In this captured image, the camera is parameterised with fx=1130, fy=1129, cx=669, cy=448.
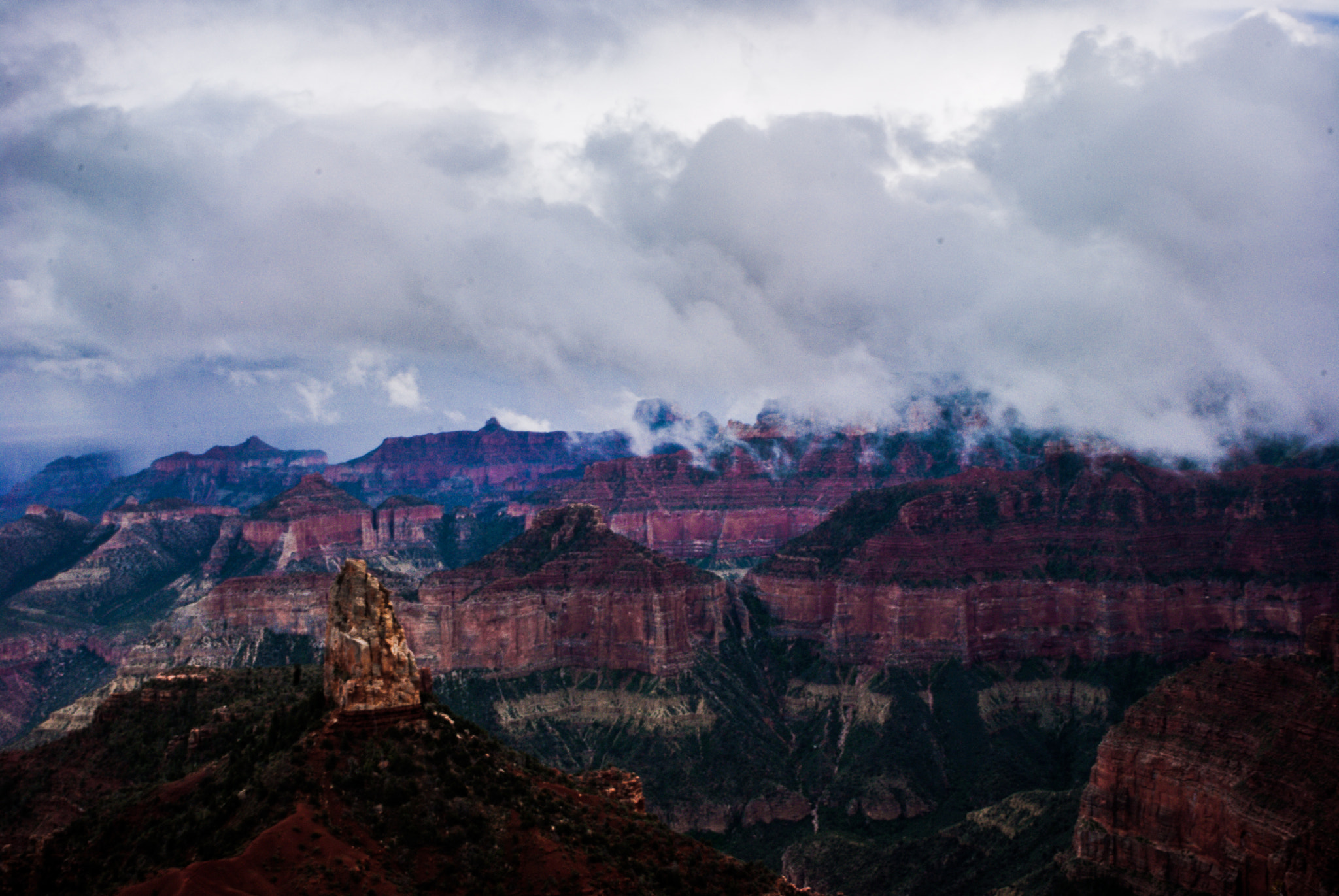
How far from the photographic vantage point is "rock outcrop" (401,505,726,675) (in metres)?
161

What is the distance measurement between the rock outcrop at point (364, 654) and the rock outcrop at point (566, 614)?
344ft

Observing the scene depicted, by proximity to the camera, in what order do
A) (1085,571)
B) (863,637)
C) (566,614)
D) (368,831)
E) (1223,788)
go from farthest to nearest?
(863,637), (1085,571), (566,614), (1223,788), (368,831)

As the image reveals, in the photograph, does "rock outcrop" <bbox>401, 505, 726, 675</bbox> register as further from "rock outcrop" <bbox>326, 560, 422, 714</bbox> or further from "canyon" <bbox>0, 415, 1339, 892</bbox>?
"rock outcrop" <bbox>326, 560, 422, 714</bbox>

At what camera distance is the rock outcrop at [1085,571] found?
153 m

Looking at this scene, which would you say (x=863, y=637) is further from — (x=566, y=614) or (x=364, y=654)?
(x=364, y=654)

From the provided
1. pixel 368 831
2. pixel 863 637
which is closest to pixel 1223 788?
pixel 368 831

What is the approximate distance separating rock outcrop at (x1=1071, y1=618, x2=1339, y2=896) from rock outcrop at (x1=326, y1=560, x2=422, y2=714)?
55164 millimetres

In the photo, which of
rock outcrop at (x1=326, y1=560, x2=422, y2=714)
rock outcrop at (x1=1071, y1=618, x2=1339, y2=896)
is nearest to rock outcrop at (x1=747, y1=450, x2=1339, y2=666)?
rock outcrop at (x1=1071, y1=618, x2=1339, y2=896)

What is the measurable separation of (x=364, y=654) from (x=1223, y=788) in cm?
6237

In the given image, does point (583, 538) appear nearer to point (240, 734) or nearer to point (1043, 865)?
point (1043, 865)

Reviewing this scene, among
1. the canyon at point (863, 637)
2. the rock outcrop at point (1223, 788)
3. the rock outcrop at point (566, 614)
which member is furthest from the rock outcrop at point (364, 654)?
the rock outcrop at point (566, 614)

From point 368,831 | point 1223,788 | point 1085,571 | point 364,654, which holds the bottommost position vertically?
point 1223,788

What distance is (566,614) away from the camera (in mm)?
165750

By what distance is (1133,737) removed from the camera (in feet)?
298
